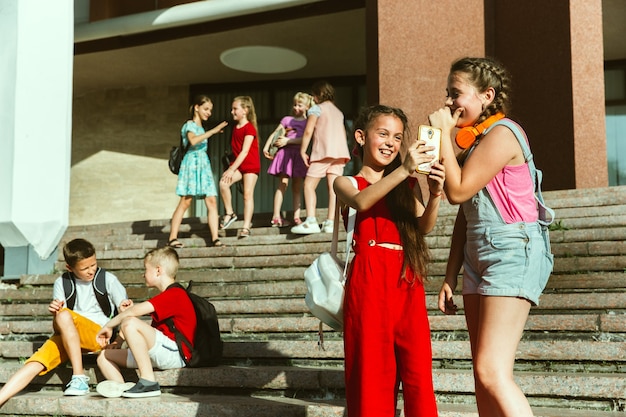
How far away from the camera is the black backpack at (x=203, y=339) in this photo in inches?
211

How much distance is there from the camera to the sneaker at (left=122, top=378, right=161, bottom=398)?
16.4 feet

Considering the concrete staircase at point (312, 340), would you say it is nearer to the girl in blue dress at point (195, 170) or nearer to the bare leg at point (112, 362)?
the bare leg at point (112, 362)

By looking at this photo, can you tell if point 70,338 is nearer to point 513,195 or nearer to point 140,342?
point 140,342

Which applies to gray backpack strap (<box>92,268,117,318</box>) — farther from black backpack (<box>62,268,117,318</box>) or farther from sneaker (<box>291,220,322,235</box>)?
sneaker (<box>291,220,322,235</box>)

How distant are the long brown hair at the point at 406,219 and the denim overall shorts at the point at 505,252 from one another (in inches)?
15.6

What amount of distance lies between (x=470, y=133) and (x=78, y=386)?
347 centimetres

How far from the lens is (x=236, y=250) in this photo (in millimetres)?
8133

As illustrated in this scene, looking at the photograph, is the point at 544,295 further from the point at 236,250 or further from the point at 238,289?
the point at 236,250

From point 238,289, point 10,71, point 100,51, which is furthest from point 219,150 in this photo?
point 10,71

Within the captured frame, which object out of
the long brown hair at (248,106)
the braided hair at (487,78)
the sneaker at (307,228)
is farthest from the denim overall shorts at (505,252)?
the long brown hair at (248,106)

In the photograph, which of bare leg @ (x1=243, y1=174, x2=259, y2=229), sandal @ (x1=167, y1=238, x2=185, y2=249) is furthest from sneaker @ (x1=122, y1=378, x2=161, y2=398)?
bare leg @ (x1=243, y1=174, x2=259, y2=229)

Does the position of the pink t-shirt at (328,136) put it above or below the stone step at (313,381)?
above

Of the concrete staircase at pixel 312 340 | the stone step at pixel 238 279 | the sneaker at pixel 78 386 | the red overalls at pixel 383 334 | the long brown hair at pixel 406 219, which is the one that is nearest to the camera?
the red overalls at pixel 383 334

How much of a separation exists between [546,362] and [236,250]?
13.4 feet
